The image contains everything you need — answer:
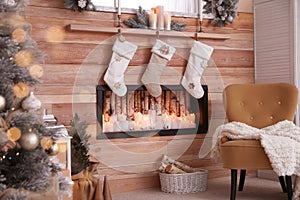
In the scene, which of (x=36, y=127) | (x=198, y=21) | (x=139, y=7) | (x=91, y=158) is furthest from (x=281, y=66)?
(x=36, y=127)

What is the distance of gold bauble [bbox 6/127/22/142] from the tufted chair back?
2.25 metres

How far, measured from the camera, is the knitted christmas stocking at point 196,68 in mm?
4090

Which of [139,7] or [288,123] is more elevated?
[139,7]

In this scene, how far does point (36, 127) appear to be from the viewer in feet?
6.33

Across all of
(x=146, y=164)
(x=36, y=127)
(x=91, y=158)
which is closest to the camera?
(x=36, y=127)

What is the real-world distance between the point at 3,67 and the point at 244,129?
212cm

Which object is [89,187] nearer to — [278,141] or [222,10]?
[278,141]

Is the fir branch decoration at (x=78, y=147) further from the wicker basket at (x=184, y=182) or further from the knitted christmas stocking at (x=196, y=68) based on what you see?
the knitted christmas stocking at (x=196, y=68)

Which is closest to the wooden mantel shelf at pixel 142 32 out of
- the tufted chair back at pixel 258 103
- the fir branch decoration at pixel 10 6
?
the tufted chair back at pixel 258 103

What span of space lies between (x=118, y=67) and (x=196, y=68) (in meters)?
0.76

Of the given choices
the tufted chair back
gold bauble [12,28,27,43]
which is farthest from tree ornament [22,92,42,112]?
the tufted chair back

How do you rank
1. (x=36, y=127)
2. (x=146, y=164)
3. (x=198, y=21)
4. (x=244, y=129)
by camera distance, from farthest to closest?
(x=198, y=21) → (x=146, y=164) → (x=244, y=129) → (x=36, y=127)

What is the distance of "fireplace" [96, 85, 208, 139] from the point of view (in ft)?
12.7

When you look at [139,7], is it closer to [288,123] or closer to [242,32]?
[242,32]
